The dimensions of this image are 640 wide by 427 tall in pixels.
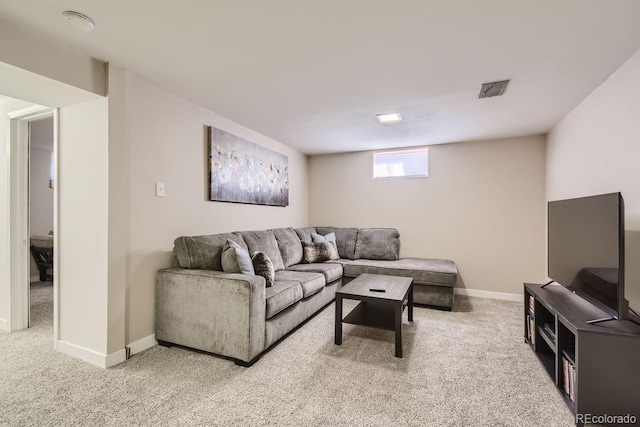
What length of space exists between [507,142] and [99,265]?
4.82 m

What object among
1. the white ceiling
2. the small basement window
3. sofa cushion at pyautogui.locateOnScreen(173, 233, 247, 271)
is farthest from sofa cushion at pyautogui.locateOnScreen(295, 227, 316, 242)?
the white ceiling

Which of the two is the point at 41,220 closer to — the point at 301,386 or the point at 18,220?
the point at 18,220

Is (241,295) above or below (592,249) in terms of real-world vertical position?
below

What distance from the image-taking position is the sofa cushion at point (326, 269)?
11.3ft

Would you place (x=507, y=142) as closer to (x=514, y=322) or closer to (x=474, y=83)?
(x=474, y=83)

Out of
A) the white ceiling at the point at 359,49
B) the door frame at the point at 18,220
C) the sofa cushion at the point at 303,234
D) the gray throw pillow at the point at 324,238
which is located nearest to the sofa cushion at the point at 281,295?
the sofa cushion at the point at 303,234

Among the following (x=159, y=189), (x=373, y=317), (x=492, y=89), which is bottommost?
(x=373, y=317)

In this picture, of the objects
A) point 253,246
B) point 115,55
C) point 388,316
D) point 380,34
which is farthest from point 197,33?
point 388,316

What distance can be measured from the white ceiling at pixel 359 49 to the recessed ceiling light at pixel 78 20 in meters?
0.04

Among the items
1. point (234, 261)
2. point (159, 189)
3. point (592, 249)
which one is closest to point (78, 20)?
point (159, 189)

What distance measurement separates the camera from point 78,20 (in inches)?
63.4

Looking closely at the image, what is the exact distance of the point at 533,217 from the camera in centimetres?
385

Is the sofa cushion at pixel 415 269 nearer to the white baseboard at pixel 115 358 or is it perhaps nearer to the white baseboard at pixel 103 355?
the white baseboard at pixel 103 355

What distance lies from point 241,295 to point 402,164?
344cm
